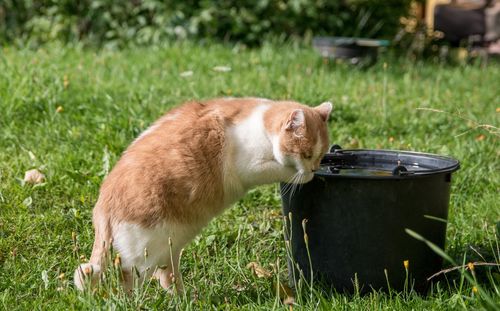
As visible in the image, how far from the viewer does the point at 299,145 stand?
3.72m

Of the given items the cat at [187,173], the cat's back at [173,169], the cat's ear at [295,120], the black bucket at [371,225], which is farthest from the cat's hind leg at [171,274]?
the cat's ear at [295,120]

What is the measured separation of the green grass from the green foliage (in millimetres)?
850

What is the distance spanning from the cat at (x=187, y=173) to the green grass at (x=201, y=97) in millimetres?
163

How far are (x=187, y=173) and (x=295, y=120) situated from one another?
0.56m

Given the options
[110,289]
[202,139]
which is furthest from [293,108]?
[110,289]

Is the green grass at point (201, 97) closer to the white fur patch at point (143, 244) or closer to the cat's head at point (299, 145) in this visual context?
the white fur patch at point (143, 244)

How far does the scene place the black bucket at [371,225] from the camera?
11.6ft

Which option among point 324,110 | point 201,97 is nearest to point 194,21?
point 201,97

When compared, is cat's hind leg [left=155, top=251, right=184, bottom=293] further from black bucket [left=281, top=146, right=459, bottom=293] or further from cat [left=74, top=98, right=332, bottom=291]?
black bucket [left=281, top=146, right=459, bottom=293]

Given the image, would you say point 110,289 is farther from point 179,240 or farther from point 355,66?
point 355,66

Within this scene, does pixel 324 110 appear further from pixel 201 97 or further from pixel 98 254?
pixel 201 97

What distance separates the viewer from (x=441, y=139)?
589 centimetres

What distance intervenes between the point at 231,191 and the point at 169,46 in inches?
209

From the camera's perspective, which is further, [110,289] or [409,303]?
[409,303]
